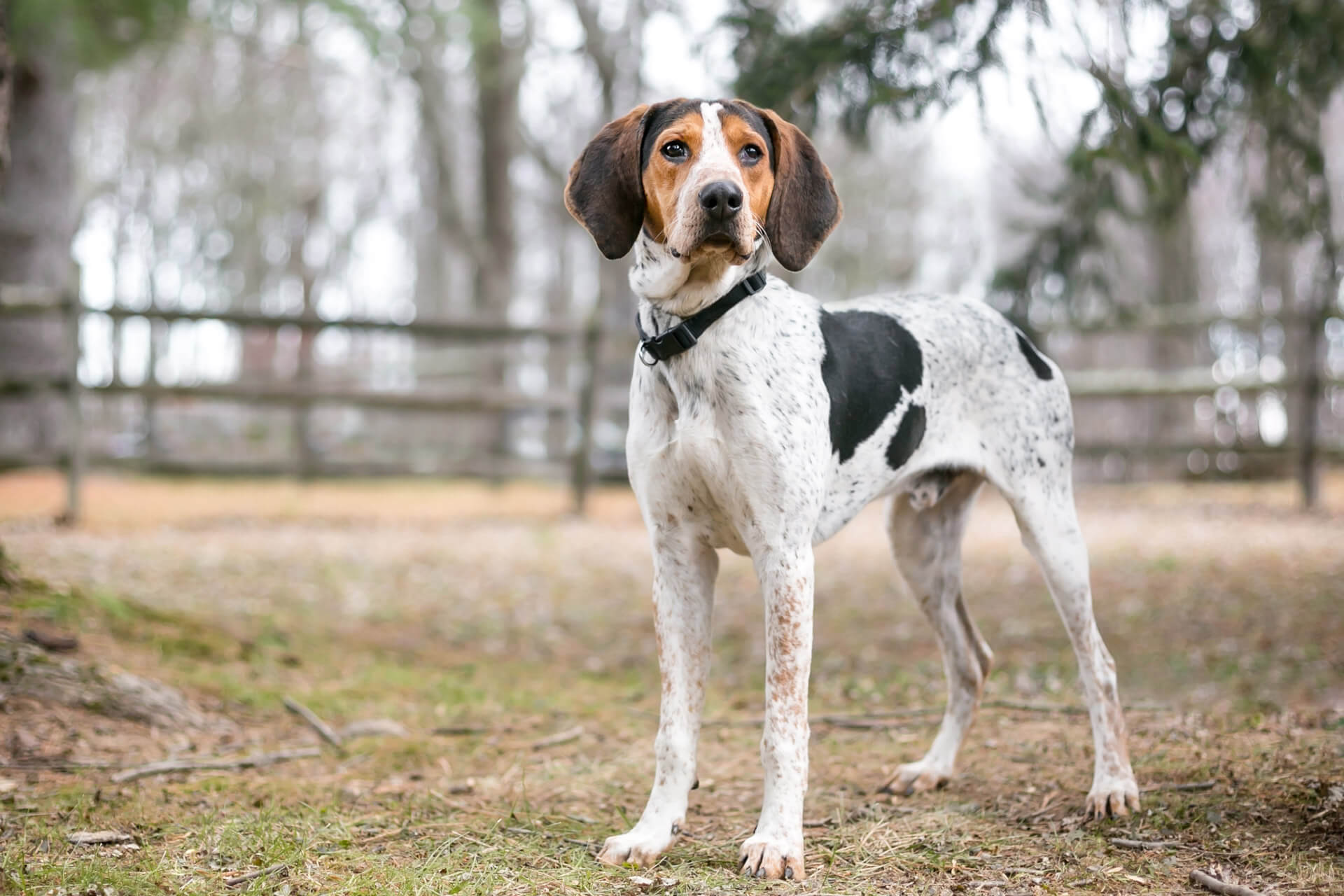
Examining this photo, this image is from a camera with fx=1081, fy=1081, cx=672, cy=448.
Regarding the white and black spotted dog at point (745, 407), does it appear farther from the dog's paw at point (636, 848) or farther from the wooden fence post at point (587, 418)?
the wooden fence post at point (587, 418)

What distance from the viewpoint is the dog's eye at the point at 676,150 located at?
2.88 metres

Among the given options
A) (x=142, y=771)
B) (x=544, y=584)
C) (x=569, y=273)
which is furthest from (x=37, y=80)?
(x=569, y=273)

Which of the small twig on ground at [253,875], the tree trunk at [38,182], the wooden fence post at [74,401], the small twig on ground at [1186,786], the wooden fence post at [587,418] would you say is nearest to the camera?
the small twig on ground at [253,875]

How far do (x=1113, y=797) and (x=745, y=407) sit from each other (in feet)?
5.38

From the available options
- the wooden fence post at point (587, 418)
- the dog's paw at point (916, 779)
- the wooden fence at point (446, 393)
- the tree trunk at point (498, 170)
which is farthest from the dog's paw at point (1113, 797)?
the tree trunk at point (498, 170)

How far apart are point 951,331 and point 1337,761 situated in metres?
1.80

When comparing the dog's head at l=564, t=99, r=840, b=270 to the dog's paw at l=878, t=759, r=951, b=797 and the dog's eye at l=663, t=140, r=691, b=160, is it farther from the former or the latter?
the dog's paw at l=878, t=759, r=951, b=797

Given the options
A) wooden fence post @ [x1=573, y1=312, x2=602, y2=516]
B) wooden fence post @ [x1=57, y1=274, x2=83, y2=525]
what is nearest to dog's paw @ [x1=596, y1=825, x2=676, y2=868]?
wooden fence post @ [x1=57, y1=274, x2=83, y2=525]

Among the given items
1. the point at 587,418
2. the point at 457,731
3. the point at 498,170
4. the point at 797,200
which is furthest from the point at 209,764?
the point at 498,170

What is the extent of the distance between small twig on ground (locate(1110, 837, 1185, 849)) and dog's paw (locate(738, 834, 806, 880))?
0.91 meters

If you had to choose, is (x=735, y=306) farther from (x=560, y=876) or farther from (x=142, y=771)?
(x=142, y=771)

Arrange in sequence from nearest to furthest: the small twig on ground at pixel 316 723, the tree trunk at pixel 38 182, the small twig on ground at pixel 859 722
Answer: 1. the small twig on ground at pixel 316 723
2. the small twig on ground at pixel 859 722
3. the tree trunk at pixel 38 182

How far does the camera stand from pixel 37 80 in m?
11.2

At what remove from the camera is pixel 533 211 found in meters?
32.4
